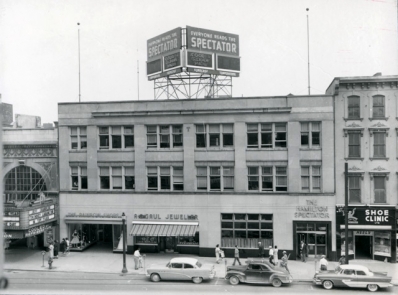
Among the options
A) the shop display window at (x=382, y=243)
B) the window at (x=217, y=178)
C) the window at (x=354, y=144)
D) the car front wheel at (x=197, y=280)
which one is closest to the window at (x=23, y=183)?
the window at (x=217, y=178)

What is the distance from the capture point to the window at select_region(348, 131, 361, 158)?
85.4ft

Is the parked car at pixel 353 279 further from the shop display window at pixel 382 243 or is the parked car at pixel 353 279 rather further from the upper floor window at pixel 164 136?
the upper floor window at pixel 164 136

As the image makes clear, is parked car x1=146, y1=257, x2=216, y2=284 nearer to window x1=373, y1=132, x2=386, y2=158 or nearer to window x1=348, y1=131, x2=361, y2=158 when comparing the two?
window x1=348, y1=131, x2=361, y2=158

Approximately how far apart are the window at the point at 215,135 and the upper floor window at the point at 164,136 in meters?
1.52

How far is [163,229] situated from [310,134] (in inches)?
502

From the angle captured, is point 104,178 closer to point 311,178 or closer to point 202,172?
point 202,172

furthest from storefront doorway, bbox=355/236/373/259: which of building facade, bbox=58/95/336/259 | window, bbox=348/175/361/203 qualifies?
window, bbox=348/175/361/203

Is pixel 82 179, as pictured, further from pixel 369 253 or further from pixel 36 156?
pixel 369 253

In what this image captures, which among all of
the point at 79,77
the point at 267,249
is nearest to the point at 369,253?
the point at 267,249

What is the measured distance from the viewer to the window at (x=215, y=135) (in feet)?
89.3

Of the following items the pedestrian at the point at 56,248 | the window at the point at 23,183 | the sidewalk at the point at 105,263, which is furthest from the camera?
the window at the point at 23,183

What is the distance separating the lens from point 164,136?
91.4ft

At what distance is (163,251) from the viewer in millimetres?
28203

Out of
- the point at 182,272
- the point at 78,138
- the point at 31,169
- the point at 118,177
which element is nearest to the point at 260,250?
the point at 182,272
